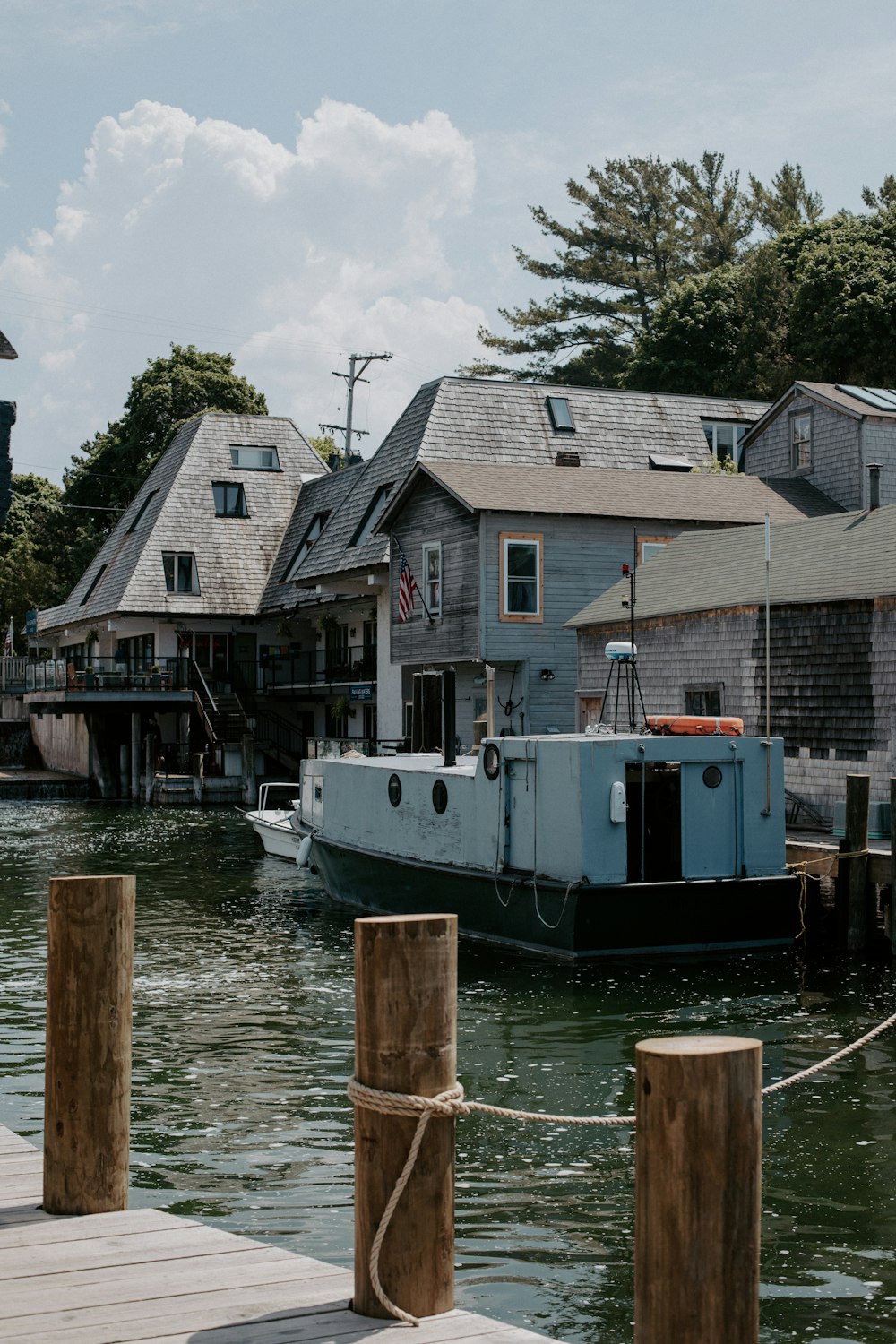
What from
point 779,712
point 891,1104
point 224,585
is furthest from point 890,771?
point 224,585

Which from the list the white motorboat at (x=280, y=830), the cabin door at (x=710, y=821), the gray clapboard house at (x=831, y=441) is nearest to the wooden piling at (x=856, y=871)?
the cabin door at (x=710, y=821)

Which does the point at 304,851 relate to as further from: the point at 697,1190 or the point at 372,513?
the point at 697,1190

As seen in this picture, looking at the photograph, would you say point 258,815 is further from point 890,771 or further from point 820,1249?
point 820,1249

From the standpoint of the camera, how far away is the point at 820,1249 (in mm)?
8477

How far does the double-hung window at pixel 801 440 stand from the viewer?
40750 mm

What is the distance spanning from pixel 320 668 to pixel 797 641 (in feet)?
93.0

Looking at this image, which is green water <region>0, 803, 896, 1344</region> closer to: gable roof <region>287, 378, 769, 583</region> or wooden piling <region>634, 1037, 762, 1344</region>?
wooden piling <region>634, 1037, 762, 1344</region>

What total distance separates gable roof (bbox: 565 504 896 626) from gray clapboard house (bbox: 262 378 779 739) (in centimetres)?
872

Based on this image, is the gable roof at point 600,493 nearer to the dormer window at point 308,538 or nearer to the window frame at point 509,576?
the window frame at point 509,576

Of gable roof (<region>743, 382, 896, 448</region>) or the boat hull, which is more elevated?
gable roof (<region>743, 382, 896, 448</region>)

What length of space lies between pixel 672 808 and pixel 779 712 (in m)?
6.31

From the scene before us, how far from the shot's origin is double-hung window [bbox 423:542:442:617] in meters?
37.5

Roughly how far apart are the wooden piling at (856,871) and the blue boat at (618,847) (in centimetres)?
66

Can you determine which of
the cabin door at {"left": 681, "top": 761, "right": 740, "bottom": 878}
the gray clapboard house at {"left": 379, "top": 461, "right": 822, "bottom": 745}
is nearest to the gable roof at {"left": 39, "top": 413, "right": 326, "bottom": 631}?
the gray clapboard house at {"left": 379, "top": 461, "right": 822, "bottom": 745}
